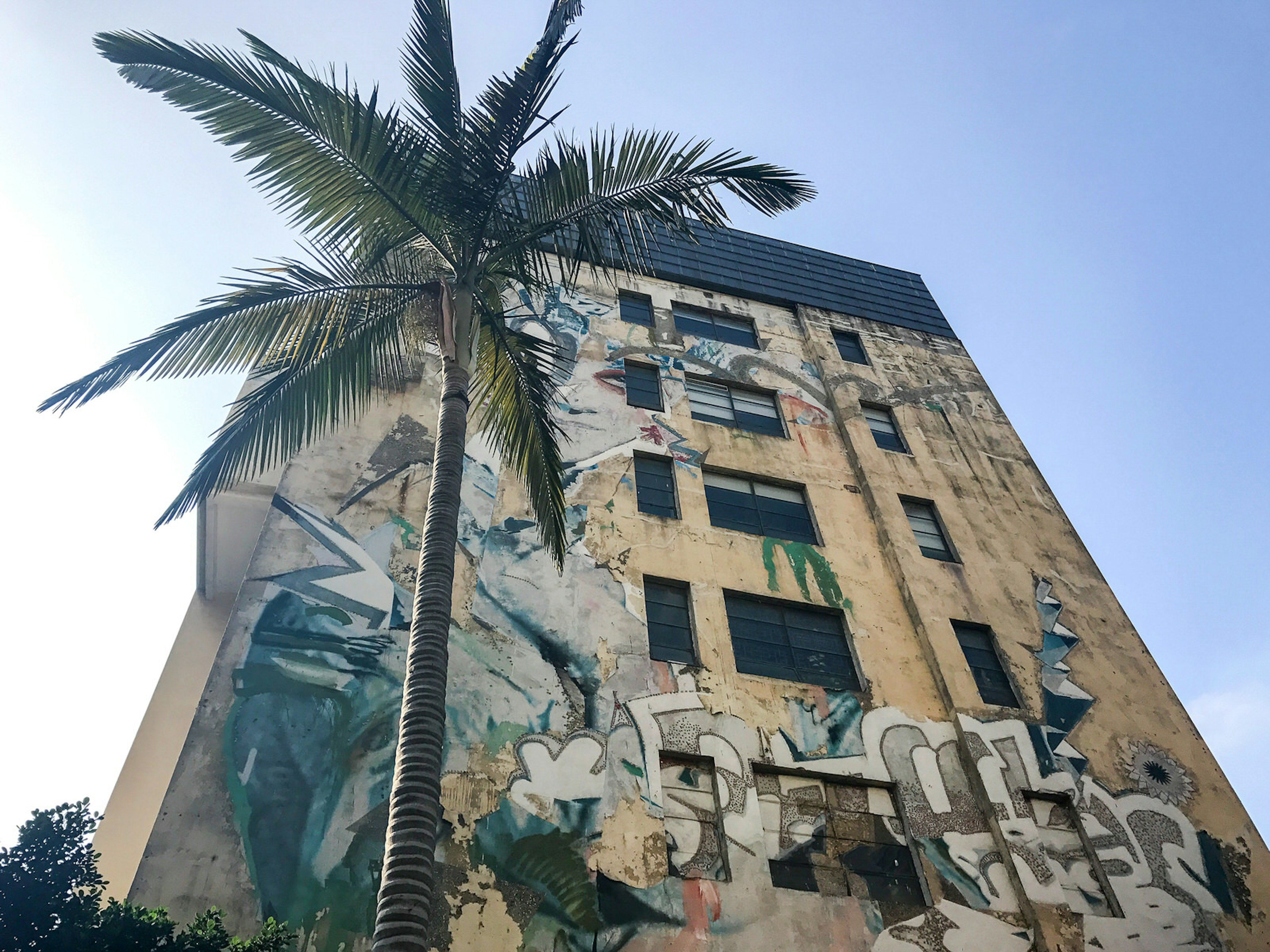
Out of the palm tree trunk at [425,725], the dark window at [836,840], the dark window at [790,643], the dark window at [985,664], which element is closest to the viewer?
the palm tree trunk at [425,725]

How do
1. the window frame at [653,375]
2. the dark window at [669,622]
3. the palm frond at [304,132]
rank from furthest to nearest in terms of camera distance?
the window frame at [653,375] → the dark window at [669,622] → the palm frond at [304,132]

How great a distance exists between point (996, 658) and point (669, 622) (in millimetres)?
6282

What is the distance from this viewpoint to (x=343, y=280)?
430 inches

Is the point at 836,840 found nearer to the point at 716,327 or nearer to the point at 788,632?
the point at 788,632

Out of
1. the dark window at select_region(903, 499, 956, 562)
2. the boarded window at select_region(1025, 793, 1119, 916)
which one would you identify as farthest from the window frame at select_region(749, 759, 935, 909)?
the dark window at select_region(903, 499, 956, 562)

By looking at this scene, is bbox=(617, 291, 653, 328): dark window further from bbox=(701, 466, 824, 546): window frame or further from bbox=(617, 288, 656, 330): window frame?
bbox=(701, 466, 824, 546): window frame

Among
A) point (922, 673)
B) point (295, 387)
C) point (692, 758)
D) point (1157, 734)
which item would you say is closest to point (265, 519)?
point (295, 387)

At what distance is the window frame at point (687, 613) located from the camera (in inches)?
575

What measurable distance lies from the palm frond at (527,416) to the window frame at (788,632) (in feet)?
16.7

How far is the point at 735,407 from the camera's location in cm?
2059

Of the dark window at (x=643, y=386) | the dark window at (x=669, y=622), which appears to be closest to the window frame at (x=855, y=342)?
the dark window at (x=643, y=386)

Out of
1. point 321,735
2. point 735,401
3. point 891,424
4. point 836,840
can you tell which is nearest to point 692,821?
point 836,840

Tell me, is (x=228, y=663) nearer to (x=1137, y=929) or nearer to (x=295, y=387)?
(x=295, y=387)

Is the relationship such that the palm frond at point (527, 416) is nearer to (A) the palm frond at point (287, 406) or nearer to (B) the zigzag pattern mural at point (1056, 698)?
(A) the palm frond at point (287, 406)
